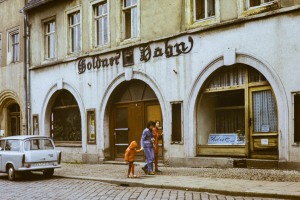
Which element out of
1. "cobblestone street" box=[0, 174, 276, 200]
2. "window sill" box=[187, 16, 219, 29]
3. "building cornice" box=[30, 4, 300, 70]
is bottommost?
"cobblestone street" box=[0, 174, 276, 200]

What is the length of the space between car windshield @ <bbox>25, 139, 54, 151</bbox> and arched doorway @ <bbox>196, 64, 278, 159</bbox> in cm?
537

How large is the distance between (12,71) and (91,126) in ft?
25.8

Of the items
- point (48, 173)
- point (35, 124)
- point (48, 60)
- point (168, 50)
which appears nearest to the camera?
point (48, 173)

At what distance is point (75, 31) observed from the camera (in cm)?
2317

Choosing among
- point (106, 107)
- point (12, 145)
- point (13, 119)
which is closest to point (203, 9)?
point (106, 107)

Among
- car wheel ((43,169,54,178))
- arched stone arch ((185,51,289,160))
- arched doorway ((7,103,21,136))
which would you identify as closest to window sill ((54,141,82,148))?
arched doorway ((7,103,21,136))

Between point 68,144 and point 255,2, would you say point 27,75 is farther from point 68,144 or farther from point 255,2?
point 255,2

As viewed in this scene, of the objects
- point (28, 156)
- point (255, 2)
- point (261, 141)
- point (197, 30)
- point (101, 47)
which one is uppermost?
point (255, 2)

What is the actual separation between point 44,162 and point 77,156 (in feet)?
19.5

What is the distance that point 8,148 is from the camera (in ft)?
57.0

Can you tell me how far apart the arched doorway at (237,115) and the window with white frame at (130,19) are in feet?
14.9

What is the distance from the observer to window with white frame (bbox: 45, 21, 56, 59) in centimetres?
2464

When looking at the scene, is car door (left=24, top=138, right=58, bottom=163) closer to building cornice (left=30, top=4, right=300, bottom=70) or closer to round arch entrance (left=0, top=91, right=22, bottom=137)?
building cornice (left=30, top=4, right=300, bottom=70)

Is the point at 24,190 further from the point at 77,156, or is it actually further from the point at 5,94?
the point at 5,94
